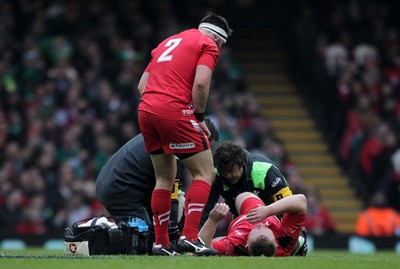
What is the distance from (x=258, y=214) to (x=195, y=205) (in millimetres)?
565

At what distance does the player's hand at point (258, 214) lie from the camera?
10156 mm

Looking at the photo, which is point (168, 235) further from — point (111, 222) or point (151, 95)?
point (151, 95)

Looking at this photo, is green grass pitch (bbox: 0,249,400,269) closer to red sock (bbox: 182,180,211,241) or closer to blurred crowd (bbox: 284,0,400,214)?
red sock (bbox: 182,180,211,241)

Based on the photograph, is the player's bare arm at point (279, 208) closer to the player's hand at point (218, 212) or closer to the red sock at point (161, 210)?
the player's hand at point (218, 212)

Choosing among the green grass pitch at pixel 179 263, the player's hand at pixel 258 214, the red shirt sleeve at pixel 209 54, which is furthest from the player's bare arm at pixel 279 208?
the red shirt sleeve at pixel 209 54

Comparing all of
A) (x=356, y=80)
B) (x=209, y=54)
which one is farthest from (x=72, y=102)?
(x=209, y=54)

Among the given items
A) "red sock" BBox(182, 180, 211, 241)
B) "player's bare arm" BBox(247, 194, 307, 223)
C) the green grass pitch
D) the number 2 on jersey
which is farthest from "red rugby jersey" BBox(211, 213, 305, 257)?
the number 2 on jersey

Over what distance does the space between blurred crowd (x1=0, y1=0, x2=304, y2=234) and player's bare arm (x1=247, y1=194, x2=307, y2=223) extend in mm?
7596

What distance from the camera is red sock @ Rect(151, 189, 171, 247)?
1034 centimetres

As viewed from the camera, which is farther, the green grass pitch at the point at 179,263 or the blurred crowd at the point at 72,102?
the blurred crowd at the point at 72,102

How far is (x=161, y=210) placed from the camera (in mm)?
10344

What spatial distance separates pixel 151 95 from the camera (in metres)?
10.3

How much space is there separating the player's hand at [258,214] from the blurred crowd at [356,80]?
32.9 ft

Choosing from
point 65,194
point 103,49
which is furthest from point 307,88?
point 65,194
